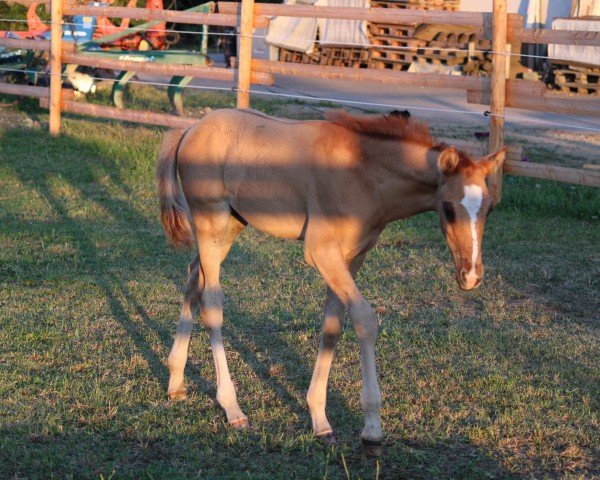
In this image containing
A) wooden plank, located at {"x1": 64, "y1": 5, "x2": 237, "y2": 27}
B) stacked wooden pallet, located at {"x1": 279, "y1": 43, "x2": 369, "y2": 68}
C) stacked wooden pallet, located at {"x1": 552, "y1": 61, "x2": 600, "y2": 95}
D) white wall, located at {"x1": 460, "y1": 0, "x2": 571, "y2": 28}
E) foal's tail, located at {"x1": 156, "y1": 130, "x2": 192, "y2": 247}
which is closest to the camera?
foal's tail, located at {"x1": 156, "y1": 130, "x2": 192, "y2": 247}

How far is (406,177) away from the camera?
4.64 m

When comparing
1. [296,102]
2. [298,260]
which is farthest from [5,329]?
[296,102]

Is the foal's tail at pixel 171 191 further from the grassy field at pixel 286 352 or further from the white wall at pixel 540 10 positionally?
the white wall at pixel 540 10

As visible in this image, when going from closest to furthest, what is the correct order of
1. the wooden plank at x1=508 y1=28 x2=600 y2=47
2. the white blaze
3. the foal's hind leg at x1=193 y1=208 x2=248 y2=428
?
the white blaze
the foal's hind leg at x1=193 y1=208 x2=248 y2=428
the wooden plank at x1=508 y1=28 x2=600 y2=47

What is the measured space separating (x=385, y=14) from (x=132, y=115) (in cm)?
400

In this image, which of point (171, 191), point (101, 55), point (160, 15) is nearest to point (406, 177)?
point (171, 191)

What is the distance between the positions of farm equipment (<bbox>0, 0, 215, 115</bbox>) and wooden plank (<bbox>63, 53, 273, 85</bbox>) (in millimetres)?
256

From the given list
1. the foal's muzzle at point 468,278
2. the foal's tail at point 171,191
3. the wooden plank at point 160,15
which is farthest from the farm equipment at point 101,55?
the foal's muzzle at point 468,278

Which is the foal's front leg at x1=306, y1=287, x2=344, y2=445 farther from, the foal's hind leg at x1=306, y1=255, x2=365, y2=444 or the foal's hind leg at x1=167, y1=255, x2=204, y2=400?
the foal's hind leg at x1=167, y1=255, x2=204, y2=400

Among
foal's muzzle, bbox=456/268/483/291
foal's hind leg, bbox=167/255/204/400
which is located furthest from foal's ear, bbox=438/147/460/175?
foal's hind leg, bbox=167/255/204/400

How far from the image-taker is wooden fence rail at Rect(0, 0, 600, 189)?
905 centimetres

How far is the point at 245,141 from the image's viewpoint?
5.20 meters

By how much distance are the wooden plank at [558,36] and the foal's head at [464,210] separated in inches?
193

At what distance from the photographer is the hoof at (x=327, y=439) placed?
467 centimetres
